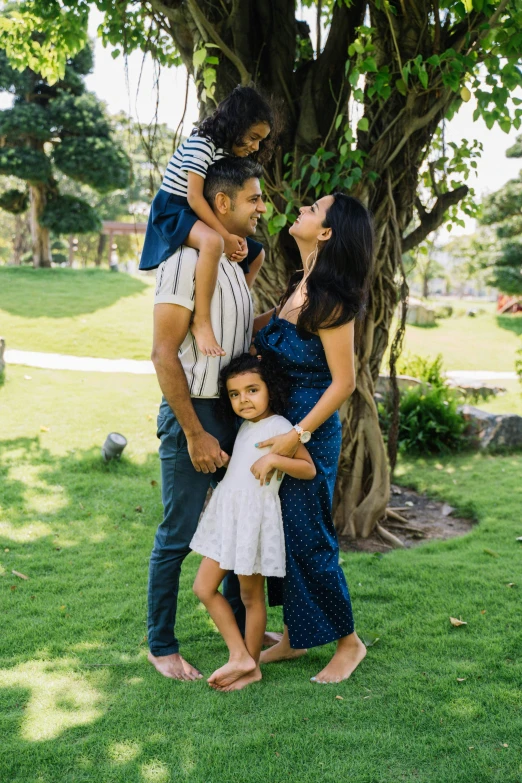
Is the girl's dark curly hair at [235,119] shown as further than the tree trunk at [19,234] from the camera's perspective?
No

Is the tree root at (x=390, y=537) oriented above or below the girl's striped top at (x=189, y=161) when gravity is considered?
below

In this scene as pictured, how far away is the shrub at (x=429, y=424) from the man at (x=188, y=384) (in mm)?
4095

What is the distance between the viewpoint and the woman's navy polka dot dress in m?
2.52

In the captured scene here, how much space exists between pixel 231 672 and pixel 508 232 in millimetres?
14246

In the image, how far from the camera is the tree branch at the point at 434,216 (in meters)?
4.19

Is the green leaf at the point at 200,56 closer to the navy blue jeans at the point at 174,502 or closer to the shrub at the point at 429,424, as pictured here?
the navy blue jeans at the point at 174,502

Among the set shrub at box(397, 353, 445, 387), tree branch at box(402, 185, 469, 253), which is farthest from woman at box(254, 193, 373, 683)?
shrub at box(397, 353, 445, 387)

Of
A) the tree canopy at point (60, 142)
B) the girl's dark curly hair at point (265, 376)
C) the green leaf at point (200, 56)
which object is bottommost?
the girl's dark curly hair at point (265, 376)

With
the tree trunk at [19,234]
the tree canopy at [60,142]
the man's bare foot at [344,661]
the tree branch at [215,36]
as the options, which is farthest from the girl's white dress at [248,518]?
the tree trunk at [19,234]

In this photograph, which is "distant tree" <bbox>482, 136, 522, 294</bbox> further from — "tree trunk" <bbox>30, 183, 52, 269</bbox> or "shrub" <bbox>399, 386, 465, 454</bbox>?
"tree trunk" <bbox>30, 183, 52, 269</bbox>

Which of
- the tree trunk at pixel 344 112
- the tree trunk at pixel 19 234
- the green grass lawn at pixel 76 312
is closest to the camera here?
the tree trunk at pixel 344 112

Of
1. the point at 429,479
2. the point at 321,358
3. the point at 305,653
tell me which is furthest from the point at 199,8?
the point at 429,479

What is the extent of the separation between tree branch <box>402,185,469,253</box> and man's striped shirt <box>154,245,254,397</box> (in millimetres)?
1984

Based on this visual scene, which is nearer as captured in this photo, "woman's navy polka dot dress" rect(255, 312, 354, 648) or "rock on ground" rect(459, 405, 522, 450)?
"woman's navy polka dot dress" rect(255, 312, 354, 648)
